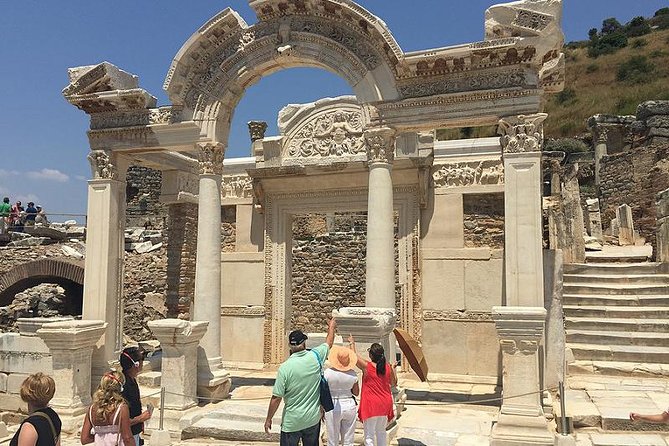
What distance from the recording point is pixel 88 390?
870 centimetres

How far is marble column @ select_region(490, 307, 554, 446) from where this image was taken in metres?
6.74

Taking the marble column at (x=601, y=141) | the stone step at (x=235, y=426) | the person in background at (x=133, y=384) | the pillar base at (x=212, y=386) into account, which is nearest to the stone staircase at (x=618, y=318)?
the stone step at (x=235, y=426)

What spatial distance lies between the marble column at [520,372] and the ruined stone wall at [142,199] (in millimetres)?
22730

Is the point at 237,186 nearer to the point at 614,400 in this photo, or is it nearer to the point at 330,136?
the point at 330,136

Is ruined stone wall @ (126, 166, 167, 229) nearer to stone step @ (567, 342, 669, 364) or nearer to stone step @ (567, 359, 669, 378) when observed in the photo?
stone step @ (567, 342, 669, 364)

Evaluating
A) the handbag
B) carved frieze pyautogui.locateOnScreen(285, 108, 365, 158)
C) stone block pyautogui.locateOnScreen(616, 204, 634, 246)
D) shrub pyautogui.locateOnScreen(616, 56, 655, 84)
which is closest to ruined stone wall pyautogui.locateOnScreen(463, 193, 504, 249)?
carved frieze pyautogui.locateOnScreen(285, 108, 365, 158)

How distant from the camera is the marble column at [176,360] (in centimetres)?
821

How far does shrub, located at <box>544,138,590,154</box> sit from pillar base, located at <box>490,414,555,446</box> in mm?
36865

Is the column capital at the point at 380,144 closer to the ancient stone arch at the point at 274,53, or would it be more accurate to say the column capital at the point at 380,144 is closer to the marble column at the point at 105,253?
the ancient stone arch at the point at 274,53

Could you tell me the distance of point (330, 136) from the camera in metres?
12.0

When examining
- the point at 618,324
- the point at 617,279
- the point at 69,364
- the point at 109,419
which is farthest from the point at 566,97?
the point at 109,419

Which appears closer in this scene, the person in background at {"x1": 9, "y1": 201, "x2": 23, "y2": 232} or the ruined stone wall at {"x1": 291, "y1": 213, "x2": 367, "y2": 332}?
the ruined stone wall at {"x1": 291, "y1": 213, "x2": 367, "y2": 332}

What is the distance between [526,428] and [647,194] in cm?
1971

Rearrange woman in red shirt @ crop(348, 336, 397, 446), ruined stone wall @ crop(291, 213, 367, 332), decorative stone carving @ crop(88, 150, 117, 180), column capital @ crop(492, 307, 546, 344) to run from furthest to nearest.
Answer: ruined stone wall @ crop(291, 213, 367, 332), decorative stone carving @ crop(88, 150, 117, 180), column capital @ crop(492, 307, 546, 344), woman in red shirt @ crop(348, 336, 397, 446)
